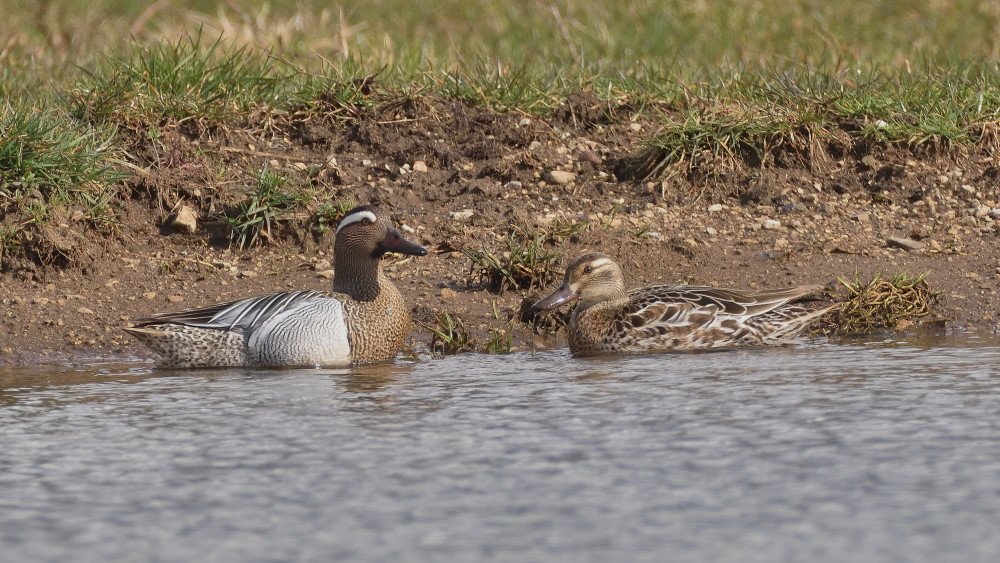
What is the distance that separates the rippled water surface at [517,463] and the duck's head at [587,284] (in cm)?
75

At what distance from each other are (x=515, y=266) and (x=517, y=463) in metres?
3.17

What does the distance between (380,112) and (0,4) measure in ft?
21.0

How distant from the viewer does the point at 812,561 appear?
3.79 m

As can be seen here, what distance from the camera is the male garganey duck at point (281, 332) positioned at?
705cm

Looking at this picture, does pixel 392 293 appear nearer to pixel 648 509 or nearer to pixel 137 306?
pixel 137 306

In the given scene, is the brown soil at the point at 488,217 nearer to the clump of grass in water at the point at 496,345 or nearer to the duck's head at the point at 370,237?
the clump of grass in water at the point at 496,345

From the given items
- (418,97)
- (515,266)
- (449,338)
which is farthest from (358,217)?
(418,97)

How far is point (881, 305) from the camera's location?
757cm

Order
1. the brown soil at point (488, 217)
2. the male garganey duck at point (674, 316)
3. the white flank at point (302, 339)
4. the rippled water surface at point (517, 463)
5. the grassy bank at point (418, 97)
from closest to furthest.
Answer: the rippled water surface at point (517, 463)
the white flank at point (302, 339)
the male garganey duck at point (674, 316)
the brown soil at point (488, 217)
the grassy bank at point (418, 97)

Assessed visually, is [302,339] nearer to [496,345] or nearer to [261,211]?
[496,345]

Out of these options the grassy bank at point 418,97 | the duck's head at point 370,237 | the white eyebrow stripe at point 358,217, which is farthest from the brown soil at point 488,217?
the white eyebrow stripe at point 358,217

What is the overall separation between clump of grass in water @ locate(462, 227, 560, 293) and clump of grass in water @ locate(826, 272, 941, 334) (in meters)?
1.61

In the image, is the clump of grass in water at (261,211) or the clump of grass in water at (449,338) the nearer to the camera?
the clump of grass in water at (449,338)

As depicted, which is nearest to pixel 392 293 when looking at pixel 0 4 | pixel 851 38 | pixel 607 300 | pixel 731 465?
pixel 607 300
